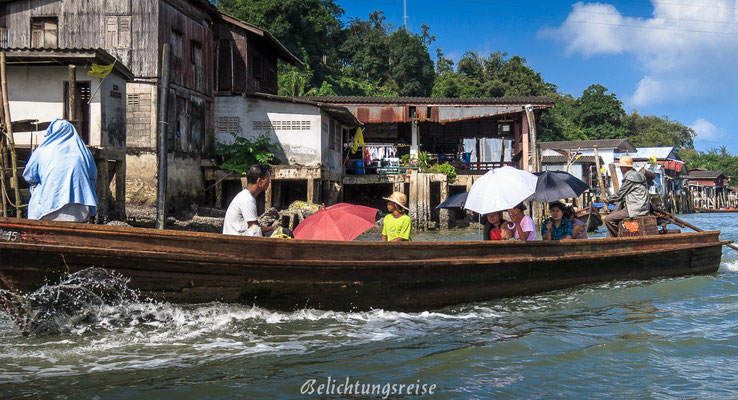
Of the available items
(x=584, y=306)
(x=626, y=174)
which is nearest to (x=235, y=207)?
(x=584, y=306)

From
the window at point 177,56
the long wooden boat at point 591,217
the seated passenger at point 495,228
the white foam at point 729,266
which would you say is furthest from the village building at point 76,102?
the long wooden boat at point 591,217

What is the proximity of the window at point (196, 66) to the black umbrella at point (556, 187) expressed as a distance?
42.2ft

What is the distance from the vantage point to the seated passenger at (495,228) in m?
7.94

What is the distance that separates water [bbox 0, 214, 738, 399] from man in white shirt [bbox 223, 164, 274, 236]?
77 centimetres

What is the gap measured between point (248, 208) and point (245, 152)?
43.7 ft

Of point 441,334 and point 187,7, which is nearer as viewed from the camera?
point 441,334

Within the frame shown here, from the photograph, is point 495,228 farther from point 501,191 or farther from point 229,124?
point 229,124

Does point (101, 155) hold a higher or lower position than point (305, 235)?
higher

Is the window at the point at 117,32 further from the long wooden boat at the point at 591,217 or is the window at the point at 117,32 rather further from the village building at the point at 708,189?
the village building at the point at 708,189

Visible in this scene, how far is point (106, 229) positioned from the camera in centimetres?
527

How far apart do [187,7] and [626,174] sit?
13.8 meters

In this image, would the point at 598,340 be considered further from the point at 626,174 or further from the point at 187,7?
the point at 187,7

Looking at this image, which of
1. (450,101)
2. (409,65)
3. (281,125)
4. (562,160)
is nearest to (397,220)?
(281,125)

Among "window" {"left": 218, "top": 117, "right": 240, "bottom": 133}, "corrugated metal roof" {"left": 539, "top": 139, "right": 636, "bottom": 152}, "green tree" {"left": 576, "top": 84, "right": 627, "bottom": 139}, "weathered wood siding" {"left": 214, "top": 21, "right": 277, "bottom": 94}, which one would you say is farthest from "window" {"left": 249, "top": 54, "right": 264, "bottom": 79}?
"green tree" {"left": 576, "top": 84, "right": 627, "bottom": 139}
